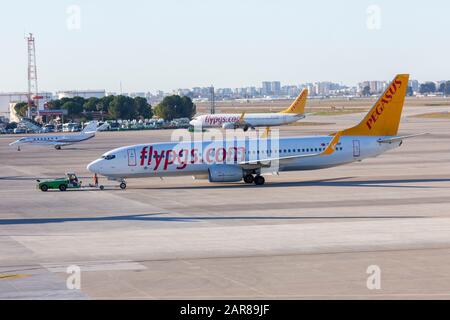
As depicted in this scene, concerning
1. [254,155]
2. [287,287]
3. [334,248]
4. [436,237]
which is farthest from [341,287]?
[254,155]

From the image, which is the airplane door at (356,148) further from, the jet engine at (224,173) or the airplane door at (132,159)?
the airplane door at (132,159)

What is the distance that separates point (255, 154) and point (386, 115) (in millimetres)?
10864

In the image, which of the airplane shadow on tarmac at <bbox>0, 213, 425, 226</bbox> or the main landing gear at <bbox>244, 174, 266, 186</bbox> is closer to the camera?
the airplane shadow on tarmac at <bbox>0, 213, 425, 226</bbox>

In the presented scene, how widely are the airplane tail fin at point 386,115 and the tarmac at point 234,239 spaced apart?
3.62 meters

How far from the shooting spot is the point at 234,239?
3975cm

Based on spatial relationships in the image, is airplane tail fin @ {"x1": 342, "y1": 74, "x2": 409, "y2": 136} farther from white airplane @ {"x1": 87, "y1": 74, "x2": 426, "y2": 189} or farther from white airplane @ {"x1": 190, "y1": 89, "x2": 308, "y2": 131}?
white airplane @ {"x1": 190, "y1": 89, "x2": 308, "y2": 131}

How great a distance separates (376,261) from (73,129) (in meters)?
157

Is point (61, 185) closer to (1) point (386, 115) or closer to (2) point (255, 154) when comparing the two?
(2) point (255, 154)

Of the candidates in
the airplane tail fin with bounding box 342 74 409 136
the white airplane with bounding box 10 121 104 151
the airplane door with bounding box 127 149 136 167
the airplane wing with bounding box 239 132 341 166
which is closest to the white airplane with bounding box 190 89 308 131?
the white airplane with bounding box 10 121 104 151

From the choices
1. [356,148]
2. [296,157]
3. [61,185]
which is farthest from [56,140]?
[356,148]

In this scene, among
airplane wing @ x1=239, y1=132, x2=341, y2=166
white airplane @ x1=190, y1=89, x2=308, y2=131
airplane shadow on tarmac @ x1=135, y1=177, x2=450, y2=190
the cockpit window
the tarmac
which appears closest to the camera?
the tarmac

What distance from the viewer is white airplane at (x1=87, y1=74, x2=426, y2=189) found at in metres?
64.3

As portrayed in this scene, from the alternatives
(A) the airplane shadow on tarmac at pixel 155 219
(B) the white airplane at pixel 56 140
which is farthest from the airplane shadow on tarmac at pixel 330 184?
(B) the white airplane at pixel 56 140

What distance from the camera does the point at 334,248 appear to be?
3694cm
